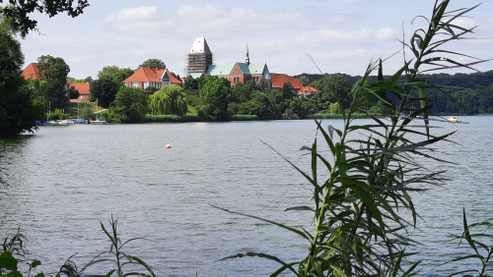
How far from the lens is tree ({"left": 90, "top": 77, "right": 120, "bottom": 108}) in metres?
129

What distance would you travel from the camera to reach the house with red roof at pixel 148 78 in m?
158

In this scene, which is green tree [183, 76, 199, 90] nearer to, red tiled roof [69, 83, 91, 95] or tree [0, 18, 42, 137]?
red tiled roof [69, 83, 91, 95]

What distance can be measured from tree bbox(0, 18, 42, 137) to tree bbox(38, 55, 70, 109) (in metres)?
62.2

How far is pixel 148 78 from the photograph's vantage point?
16062 cm

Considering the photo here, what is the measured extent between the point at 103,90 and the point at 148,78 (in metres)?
32.4

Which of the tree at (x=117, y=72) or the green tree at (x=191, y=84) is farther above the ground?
the tree at (x=117, y=72)

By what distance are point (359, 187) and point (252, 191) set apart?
19504mm

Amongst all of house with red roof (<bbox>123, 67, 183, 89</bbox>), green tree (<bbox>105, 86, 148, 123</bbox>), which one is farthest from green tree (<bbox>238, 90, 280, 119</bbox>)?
green tree (<bbox>105, 86, 148, 123</bbox>)

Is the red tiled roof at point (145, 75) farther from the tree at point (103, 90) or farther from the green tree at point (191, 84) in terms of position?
the tree at point (103, 90)

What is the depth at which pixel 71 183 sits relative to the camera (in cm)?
2456

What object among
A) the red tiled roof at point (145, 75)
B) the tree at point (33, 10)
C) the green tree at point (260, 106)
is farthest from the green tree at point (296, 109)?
the tree at point (33, 10)

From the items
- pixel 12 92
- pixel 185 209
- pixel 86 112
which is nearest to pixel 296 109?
pixel 86 112

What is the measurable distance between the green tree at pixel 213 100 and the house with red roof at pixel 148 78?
32.0m

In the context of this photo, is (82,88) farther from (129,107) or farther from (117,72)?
(129,107)
